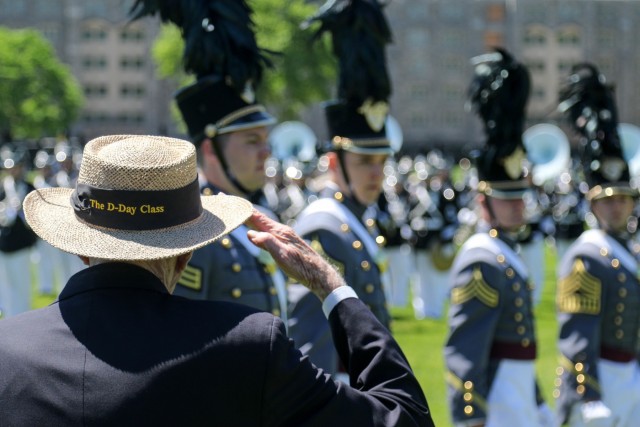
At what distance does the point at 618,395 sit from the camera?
6691 millimetres

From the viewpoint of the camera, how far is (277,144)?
105ft

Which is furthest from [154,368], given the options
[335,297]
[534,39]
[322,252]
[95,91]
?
[534,39]

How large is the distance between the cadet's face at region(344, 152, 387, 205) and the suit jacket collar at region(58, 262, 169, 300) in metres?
3.27

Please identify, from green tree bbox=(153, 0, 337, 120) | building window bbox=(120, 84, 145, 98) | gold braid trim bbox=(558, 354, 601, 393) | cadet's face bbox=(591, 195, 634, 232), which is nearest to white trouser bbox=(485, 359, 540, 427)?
gold braid trim bbox=(558, 354, 601, 393)

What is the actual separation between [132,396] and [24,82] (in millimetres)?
74989

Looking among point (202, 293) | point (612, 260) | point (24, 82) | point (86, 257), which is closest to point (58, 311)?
point (86, 257)

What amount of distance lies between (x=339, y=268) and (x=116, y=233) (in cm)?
284

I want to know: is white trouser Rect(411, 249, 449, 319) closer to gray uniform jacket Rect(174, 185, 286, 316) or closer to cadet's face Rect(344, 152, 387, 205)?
cadet's face Rect(344, 152, 387, 205)

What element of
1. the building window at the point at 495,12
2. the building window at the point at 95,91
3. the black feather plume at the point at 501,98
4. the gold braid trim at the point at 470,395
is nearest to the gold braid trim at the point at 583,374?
the gold braid trim at the point at 470,395

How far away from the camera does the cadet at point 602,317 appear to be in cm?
665

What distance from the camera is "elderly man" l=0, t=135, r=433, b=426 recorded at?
2.46 m

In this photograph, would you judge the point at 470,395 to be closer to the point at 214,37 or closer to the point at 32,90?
the point at 214,37

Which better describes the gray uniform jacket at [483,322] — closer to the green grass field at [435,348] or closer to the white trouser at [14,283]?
the green grass field at [435,348]

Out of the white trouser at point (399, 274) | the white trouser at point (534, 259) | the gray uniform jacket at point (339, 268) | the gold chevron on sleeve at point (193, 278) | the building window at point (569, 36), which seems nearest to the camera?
the gold chevron on sleeve at point (193, 278)
